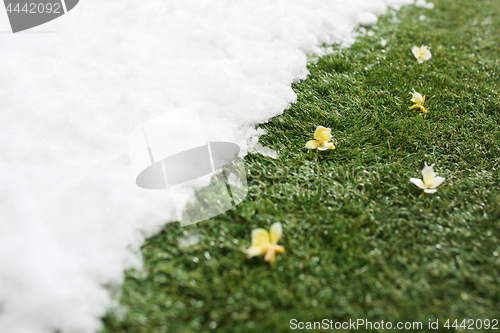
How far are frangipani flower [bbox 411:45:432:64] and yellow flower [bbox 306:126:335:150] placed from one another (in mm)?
943

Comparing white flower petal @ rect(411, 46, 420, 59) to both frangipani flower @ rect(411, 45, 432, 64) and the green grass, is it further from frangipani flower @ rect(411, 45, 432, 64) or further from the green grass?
the green grass

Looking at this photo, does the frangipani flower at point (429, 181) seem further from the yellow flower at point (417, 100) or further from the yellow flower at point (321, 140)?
the yellow flower at point (417, 100)

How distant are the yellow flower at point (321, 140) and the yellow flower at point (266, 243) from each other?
18.1 inches

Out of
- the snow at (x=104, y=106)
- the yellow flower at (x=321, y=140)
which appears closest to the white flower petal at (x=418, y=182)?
the yellow flower at (x=321, y=140)

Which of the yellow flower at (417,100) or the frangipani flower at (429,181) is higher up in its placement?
the yellow flower at (417,100)

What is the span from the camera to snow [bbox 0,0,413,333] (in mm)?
951

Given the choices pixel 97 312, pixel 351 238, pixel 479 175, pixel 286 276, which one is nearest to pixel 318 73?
pixel 479 175

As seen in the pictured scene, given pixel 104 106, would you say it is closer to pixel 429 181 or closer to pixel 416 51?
pixel 429 181

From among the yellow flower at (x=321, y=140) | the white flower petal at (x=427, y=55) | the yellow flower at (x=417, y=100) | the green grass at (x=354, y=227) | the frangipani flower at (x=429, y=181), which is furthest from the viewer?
the white flower petal at (x=427, y=55)

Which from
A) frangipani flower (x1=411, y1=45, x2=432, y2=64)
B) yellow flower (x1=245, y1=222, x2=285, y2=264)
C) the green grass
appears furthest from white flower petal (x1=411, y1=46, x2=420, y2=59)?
yellow flower (x1=245, y1=222, x2=285, y2=264)

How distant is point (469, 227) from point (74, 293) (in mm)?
1247

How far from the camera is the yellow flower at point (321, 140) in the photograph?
134 centimetres

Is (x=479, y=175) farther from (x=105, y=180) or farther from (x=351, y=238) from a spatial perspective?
(x=105, y=180)

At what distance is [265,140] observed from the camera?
140 cm
